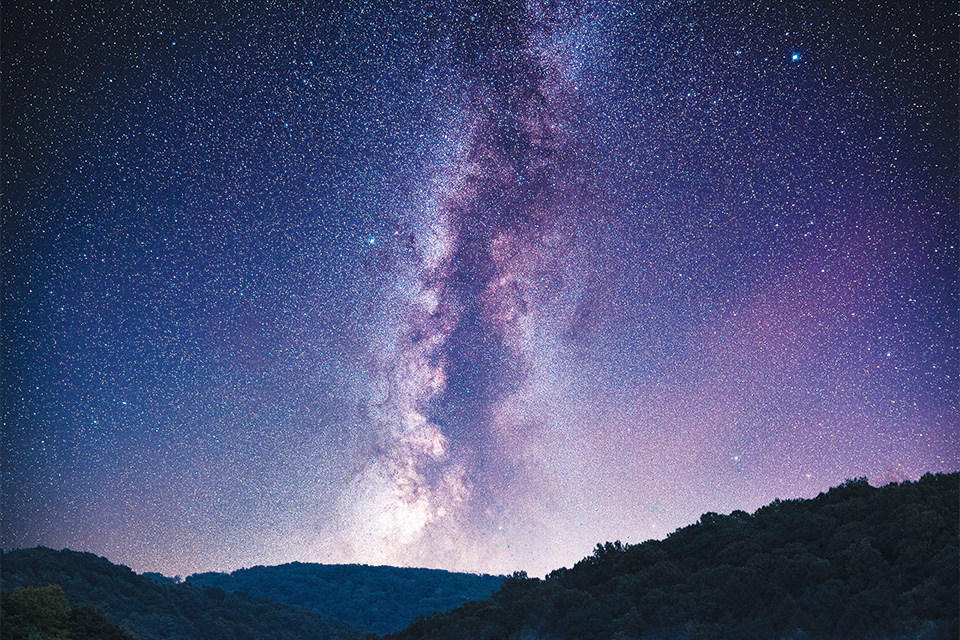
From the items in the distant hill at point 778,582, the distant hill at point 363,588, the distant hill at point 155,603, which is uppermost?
the distant hill at point 363,588

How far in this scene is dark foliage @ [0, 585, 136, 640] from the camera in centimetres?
2444

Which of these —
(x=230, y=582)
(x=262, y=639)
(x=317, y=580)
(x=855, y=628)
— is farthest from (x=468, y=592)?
(x=855, y=628)

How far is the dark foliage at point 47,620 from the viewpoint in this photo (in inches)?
962

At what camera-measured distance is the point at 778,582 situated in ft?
71.3

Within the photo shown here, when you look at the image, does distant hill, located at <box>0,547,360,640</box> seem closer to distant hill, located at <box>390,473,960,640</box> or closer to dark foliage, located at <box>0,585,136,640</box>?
dark foliage, located at <box>0,585,136,640</box>

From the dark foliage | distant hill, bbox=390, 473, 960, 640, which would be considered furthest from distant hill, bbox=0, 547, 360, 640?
distant hill, bbox=390, 473, 960, 640

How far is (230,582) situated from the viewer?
13075 cm

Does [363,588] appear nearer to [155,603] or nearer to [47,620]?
[155,603]

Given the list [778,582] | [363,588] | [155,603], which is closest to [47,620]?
[778,582]

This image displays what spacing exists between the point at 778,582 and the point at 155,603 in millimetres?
67959

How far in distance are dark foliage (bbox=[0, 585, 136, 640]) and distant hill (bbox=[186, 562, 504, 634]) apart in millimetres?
78996

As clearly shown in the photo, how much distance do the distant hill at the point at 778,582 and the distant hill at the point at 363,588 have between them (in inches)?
3293

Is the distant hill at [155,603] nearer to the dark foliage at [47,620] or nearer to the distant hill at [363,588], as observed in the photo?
the distant hill at [363,588]

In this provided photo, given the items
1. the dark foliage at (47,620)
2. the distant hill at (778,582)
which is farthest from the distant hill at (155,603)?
the distant hill at (778,582)
